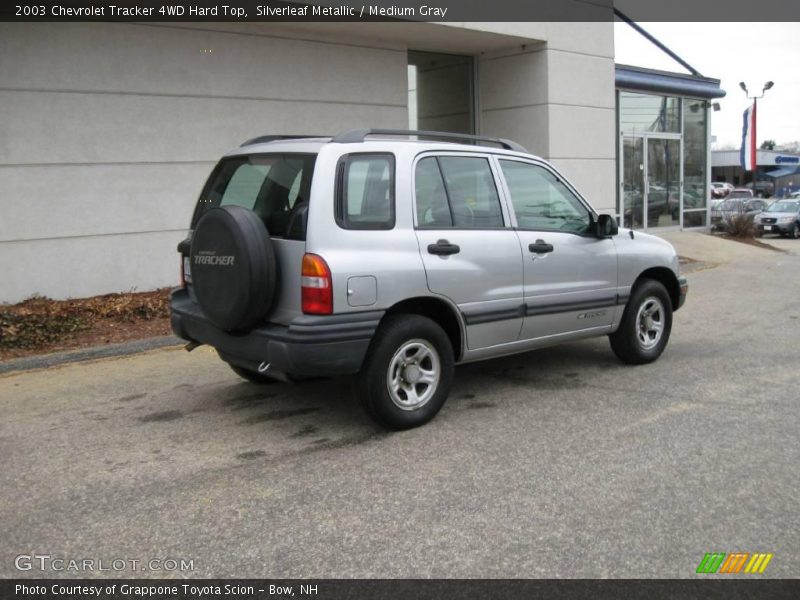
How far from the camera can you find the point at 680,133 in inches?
795

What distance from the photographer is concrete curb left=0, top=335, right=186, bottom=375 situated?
283 inches

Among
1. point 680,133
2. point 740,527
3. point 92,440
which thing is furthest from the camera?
point 680,133

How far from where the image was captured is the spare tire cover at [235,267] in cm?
480

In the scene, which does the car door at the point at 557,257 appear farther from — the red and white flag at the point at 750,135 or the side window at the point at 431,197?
the red and white flag at the point at 750,135

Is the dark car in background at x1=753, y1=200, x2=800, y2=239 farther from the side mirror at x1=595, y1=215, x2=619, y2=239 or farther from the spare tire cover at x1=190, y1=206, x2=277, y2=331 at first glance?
the spare tire cover at x1=190, y1=206, x2=277, y2=331

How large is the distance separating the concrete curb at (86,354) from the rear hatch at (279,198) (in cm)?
255

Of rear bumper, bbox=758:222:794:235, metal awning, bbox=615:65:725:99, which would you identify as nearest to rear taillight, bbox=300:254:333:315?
metal awning, bbox=615:65:725:99

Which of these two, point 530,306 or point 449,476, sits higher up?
point 530,306

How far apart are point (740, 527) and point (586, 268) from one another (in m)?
2.92

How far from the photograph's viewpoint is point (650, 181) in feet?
63.7

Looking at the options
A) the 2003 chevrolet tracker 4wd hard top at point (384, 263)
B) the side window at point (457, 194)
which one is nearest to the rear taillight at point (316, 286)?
the 2003 chevrolet tracker 4wd hard top at point (384, 263)

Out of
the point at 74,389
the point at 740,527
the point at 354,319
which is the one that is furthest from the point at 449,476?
the point at 74,389

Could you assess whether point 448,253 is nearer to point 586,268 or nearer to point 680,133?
point 586,268

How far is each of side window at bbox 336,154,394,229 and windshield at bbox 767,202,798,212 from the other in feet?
82.7
